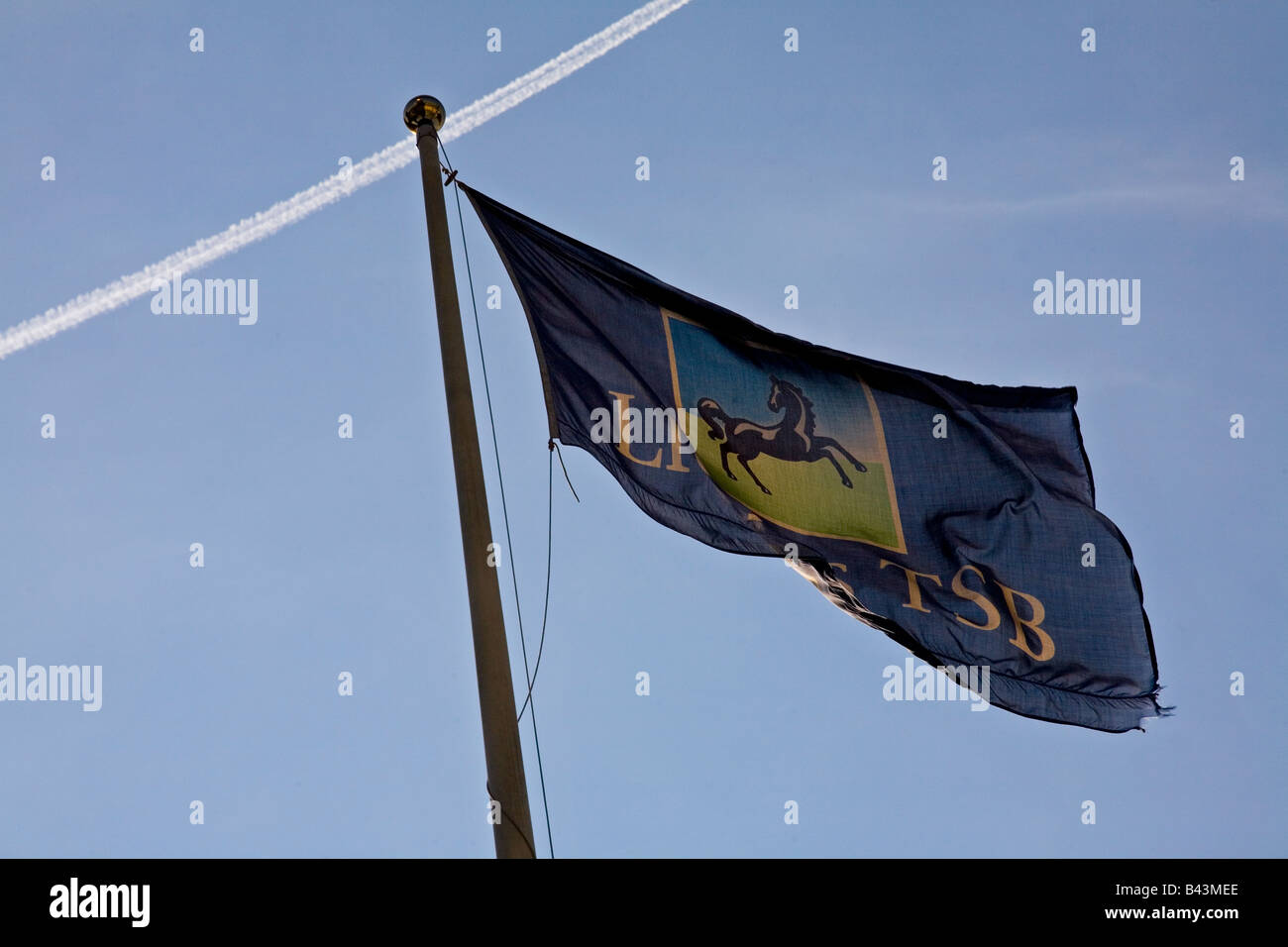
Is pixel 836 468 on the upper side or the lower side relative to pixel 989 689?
upper

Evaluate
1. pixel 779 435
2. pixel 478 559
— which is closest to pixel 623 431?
pixel 779 435

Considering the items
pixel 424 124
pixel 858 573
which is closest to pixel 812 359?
pixel 858 573

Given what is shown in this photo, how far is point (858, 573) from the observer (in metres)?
11.9

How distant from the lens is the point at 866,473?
1271 centimetres

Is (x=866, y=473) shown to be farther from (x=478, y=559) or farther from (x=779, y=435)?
Answer: (x=478, y=559)

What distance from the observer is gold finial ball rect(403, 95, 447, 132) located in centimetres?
1086

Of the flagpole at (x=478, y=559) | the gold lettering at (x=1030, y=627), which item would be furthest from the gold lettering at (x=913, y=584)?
the flagpole at (x=478, y=559)

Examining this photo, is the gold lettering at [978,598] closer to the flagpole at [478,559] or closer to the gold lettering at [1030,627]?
the gold lettering at [1030,627]

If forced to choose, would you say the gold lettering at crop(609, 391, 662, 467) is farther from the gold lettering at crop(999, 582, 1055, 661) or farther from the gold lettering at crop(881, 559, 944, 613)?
the gold lettering at crop(999, 582, 1055, 661)

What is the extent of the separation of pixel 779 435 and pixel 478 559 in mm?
4243

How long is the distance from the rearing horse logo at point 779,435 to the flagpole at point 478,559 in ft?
9.04
